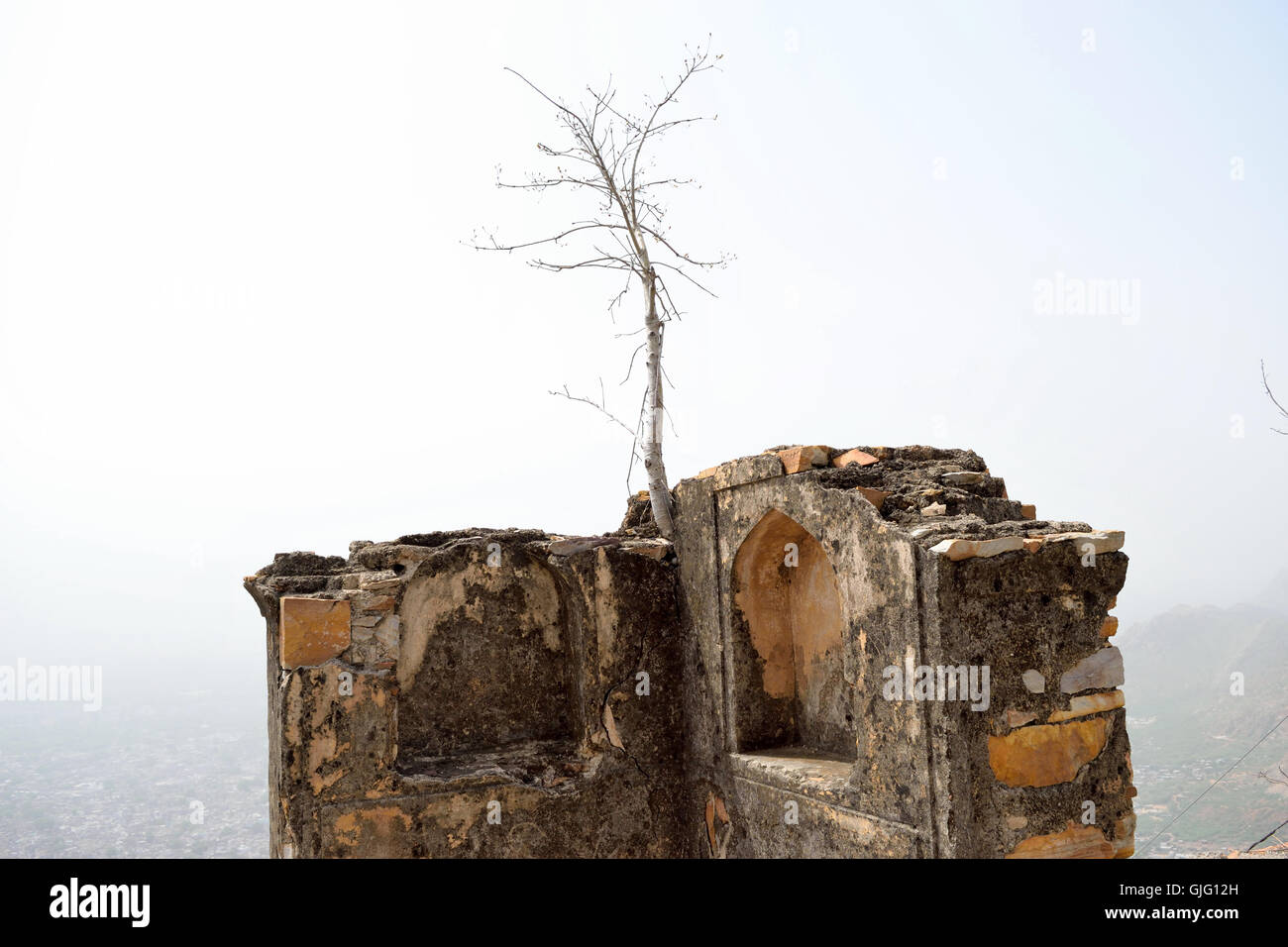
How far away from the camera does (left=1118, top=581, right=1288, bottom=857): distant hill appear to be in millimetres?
24406

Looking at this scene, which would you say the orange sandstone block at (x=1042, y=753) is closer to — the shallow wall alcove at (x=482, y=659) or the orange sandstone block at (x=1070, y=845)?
the orange sandstone block at (x=1070, y=845)

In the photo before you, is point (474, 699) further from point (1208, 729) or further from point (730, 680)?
point (1208, 729)

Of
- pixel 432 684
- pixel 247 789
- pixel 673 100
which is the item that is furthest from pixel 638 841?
pixel 247 789

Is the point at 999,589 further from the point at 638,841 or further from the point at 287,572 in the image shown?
the point at 287,572

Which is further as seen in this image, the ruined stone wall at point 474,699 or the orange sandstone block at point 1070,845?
the ruined stone wall at point 474,699

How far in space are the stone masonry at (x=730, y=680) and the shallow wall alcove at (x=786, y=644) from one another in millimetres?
15

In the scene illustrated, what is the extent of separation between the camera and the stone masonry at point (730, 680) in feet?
13.4

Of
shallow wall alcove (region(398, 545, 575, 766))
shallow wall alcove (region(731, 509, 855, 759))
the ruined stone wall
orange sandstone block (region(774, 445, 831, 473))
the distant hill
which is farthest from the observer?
the distant hill

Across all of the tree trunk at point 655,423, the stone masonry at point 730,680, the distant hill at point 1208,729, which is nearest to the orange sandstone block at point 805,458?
the stone masonry at point 730,680

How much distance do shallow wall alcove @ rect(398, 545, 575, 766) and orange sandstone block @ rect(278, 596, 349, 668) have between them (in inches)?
21.6

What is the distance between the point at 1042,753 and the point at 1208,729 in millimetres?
36306

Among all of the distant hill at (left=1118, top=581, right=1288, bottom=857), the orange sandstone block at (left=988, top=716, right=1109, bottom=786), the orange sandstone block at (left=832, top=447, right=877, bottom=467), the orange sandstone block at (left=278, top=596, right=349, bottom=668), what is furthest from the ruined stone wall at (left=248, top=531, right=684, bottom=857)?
the distant hill at (left=1118, top=581, right=1288, bottom=857)

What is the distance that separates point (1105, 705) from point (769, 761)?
1.82 metres

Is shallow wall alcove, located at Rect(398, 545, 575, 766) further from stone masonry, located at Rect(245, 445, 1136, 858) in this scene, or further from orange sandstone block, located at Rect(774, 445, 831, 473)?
orange sandstone block, located at Rect(774, 445, 831, 473)
